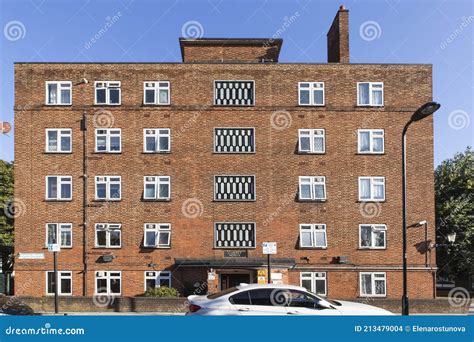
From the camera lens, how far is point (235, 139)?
104 ft

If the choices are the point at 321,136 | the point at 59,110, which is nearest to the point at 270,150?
the point at 321,136

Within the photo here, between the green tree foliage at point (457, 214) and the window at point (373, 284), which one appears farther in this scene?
the green tree foliage at point (457, 214)

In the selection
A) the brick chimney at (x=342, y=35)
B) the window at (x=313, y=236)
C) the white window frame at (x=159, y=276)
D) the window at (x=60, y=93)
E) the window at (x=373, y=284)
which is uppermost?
the brick chimney at (x=342, y=35)

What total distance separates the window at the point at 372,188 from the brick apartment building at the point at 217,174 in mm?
64

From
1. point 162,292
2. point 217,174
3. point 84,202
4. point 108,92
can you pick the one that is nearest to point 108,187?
point 84,202

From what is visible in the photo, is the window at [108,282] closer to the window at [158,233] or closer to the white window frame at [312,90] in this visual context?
the window at [158,233]

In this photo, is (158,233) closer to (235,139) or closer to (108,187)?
(108,187)

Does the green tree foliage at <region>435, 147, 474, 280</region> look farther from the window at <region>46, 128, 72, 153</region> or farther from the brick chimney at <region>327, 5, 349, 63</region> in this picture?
the window at <region>46, 128, 72, 153</region>

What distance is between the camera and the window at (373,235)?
103 feet

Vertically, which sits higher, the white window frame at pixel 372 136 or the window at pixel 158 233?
the white window frame at pixel 372 136

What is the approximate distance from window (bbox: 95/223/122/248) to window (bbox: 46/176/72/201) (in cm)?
278

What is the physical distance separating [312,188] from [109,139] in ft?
43.6

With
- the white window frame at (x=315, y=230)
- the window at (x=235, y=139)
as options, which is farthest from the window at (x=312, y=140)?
the white window frame at (x=315, y=230)

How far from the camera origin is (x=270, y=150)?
31719mm
